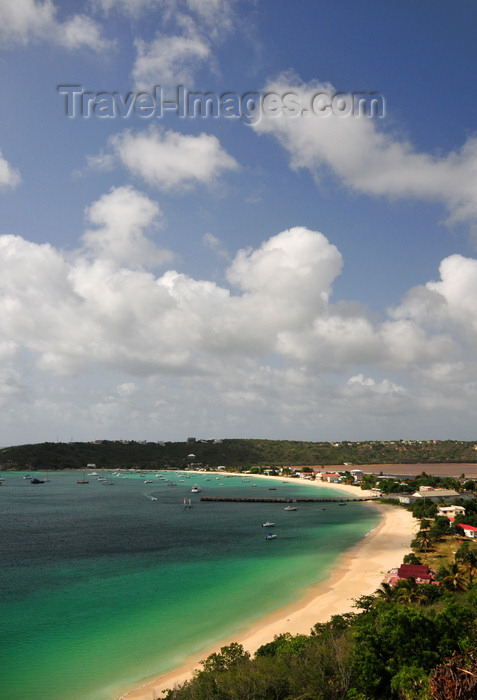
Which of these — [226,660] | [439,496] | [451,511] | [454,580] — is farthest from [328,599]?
[439,496]

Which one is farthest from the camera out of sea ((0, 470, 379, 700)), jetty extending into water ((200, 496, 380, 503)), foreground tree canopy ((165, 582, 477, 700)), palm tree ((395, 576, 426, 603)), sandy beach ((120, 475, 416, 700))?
jetty extending into water ((200, 496, 380, 503))

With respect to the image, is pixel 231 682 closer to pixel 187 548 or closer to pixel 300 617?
pixel 300 617

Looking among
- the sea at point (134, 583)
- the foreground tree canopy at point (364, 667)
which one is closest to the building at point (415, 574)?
the sea at point (134, 583)

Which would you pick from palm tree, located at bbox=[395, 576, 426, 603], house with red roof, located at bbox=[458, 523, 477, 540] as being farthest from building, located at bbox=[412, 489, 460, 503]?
palm tree, located at bbox=[395, 576, 426, 603]

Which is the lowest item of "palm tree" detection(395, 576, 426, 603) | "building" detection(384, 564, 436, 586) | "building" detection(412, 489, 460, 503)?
"building" detection(412, 489, 460, 503)

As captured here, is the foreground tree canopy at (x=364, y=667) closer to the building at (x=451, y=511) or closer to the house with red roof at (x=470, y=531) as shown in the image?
the house with red roof at (x=470, y=531)

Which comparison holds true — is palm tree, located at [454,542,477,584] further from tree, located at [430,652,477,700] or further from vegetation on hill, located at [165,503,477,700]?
tree, located at [430,652,477,700]
